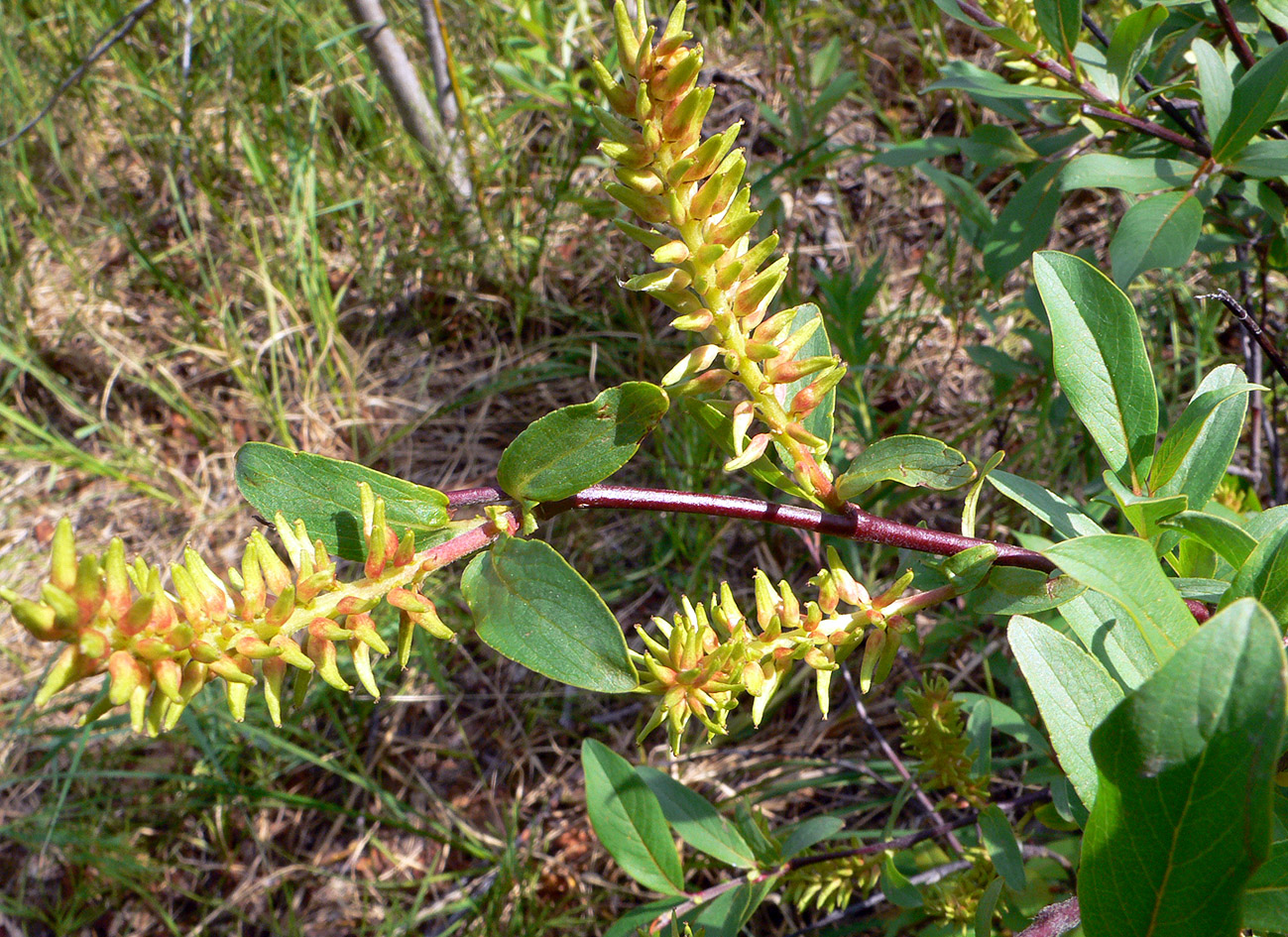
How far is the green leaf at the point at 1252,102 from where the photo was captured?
1.35 meters

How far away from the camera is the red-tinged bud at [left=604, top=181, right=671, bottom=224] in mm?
873

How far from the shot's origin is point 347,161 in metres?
3.89

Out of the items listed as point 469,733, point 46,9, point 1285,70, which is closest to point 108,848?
point 469,733

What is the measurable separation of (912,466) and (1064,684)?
0.30m

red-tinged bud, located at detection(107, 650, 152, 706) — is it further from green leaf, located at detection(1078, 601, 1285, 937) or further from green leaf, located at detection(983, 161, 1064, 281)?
green leaf, located at detection(983, 161, 1064, 281)

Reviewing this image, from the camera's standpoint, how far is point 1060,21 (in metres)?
1.53

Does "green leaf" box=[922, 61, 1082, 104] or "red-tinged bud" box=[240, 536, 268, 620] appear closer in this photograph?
"red-tinged bud" box=[240, 536, 268, 620]

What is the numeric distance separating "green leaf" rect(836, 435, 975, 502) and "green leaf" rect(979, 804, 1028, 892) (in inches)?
28.7

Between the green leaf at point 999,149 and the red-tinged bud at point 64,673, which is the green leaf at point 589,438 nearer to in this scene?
the red-tinged bud at point 64,673

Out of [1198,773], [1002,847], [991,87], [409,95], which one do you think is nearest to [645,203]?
[1198,773]

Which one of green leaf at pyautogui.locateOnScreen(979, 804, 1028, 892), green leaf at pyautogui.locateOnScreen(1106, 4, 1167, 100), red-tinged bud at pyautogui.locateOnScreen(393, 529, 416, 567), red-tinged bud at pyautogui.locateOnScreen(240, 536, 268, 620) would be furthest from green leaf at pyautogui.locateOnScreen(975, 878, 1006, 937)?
green leaf at pyautogui.locateOnScreen(1106, 4, 1167, 100)

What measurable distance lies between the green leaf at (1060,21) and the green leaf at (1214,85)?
188 millimetres

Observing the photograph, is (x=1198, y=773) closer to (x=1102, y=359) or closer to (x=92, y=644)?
(x=1102, y=359)

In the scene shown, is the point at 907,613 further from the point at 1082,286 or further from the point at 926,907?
the point at 926,907
